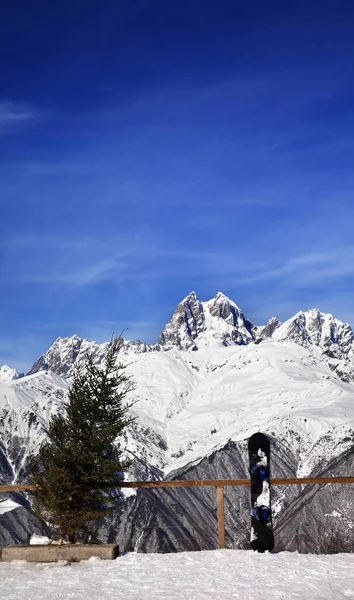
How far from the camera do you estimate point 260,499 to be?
46.7 ft

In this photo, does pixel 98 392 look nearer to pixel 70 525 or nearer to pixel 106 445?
pixel 106 445

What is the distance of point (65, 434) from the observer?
1459 centimetres

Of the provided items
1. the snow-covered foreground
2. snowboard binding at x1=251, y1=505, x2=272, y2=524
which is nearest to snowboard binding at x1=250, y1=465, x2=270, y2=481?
snowboard binding at x1=251, y1=505, x2=272, y2=524

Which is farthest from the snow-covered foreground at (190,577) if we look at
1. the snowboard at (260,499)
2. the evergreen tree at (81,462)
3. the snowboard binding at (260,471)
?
the snowboard binding at (260,471)

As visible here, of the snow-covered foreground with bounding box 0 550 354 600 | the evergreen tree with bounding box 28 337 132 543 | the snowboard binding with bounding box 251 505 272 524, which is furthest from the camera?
the snowboard binding with bounding box 251 505 272 524

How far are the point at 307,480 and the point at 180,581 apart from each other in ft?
13.8

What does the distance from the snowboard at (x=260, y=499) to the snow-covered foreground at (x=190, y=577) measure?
43 cm

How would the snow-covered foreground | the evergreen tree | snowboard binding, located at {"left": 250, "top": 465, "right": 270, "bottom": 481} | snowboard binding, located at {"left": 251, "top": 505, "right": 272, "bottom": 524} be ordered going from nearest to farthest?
the snow-covered foreground
the evergreen tree
snowboard binding, located at {"left": 251, "top": 505, "right": 272, "bottom": 524}
snowboard binding, located at {"left": 250, "top": 465, "right": 270, "bottom": 481}

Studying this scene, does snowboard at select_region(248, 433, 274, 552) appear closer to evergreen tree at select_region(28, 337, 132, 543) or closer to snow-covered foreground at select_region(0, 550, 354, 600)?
snow-covered foreground at select_region(0, 550, 354, 600)

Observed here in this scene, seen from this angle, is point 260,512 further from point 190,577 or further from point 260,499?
point 190,577

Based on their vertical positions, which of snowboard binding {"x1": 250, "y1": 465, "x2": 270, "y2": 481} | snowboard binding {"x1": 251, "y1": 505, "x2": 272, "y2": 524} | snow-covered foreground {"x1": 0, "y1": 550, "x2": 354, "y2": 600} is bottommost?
snow-covered foreground {"x1": 0, "y1": 550, "x2": 354, "y2": 600}

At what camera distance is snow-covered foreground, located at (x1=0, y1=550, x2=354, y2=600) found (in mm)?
10602

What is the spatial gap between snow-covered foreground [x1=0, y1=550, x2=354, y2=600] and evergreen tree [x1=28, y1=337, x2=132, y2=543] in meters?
1.15

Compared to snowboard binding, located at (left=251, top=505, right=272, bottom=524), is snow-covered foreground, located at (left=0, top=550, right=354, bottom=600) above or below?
below
